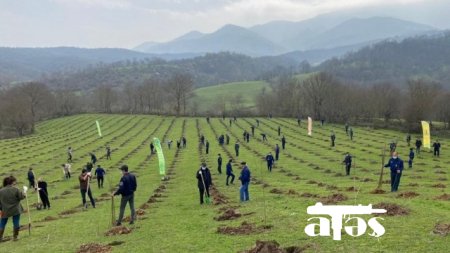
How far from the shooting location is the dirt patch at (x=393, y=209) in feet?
65.2

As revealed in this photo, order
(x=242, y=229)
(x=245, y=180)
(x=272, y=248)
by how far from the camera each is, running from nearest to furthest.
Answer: (x=272, y=248) < (x=242, y=229) < (x=245, y=180)

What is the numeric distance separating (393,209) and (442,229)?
14.6 feet

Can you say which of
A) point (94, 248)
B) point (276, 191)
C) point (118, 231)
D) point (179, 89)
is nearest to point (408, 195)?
point (276, 191)

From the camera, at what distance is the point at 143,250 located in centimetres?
1752

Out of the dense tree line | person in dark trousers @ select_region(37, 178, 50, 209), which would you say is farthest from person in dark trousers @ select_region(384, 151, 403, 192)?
the dense tree line

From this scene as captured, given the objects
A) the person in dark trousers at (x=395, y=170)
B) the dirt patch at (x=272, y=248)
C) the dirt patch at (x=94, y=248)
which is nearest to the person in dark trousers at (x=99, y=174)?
the dirt patch at (x=94, y=248)

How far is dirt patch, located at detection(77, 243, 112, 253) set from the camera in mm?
17781

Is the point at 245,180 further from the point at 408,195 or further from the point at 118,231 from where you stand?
the point at 118,231

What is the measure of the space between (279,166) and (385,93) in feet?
359

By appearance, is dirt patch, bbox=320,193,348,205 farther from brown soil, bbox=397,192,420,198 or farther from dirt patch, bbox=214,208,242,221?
dirt patch, bbox=214,208,242,221

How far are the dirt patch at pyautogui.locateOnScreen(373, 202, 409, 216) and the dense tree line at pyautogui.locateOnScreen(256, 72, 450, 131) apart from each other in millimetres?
108919

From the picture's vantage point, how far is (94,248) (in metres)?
18.2

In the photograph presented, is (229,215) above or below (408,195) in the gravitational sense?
above

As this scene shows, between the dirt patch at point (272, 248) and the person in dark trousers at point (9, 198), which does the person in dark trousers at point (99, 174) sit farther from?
the dirt patch at point (272, 248)
